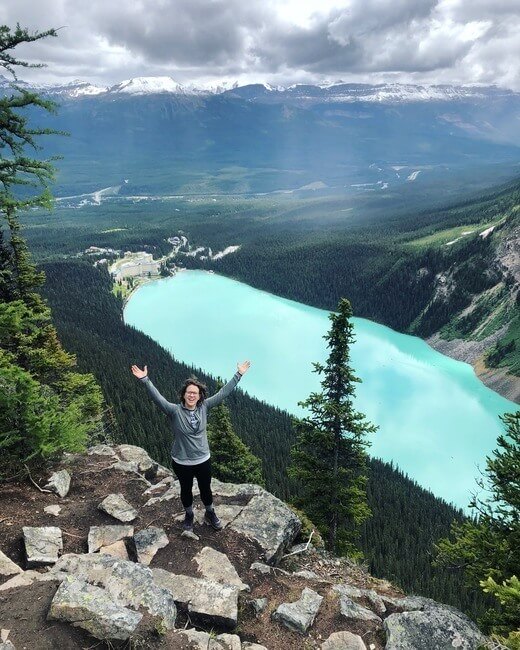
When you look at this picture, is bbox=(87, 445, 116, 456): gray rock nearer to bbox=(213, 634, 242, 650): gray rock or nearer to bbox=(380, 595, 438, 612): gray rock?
bbox=(213, 634, 242, 650): gray rock

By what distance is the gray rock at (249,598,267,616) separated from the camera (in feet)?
36.6

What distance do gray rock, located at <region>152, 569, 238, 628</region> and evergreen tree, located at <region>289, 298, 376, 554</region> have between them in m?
13.5

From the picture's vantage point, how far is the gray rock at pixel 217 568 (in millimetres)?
12039

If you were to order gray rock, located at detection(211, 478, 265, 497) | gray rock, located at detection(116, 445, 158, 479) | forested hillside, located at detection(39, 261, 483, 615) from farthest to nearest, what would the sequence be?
forested hillside, located at detection(39, 261, 483, 615), gray rock, located at detection(116, 445, 158, 479), gray rock, located at detection(211, 478, 265, 497)

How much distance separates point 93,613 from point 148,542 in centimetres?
450

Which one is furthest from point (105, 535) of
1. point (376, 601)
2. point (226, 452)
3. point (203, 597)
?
point (226, 452)

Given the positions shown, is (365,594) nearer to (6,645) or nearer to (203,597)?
(203,597)

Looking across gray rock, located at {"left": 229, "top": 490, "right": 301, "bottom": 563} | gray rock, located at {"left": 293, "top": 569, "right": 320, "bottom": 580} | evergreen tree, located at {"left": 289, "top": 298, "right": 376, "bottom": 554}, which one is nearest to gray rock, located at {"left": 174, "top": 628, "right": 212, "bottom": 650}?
gray rock, located at {"left": 229, "top": 490, "right": 301, "bottom": 563}

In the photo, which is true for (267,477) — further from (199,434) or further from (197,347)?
(197,347)

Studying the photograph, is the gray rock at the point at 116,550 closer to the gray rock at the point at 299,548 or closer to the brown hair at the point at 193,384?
the brown hair at the point at 193,384

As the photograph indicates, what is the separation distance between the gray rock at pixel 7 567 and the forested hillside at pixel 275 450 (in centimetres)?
2364

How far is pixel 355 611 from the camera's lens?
11703 millimetres

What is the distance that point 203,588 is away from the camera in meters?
11.2

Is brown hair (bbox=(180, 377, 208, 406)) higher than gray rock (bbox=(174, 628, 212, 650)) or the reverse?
higher
